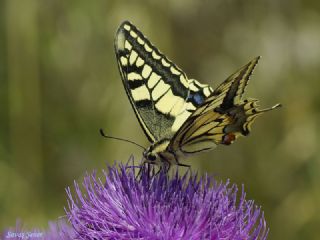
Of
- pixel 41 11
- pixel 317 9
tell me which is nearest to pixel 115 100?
pixel 41 11

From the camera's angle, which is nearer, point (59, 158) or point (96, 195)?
point (96, 195)

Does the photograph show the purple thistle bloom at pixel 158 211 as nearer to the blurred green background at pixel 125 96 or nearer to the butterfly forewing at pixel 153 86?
→ the butterfly forewing at pixel 153 86

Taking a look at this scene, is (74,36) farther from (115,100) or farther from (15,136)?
(15,136)

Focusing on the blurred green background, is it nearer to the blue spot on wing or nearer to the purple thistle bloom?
the blue spot on wing

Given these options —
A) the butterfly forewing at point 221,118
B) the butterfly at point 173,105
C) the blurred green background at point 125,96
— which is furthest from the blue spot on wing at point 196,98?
the blurred green background at point 125,96

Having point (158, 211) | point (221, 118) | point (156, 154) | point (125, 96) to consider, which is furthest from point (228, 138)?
point (125, 96)

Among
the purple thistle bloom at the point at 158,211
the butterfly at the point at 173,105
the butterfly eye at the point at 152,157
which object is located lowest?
the purple thistle bloom at the point at 158,211

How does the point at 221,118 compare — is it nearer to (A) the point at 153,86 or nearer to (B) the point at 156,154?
(B) the point at 156,154
